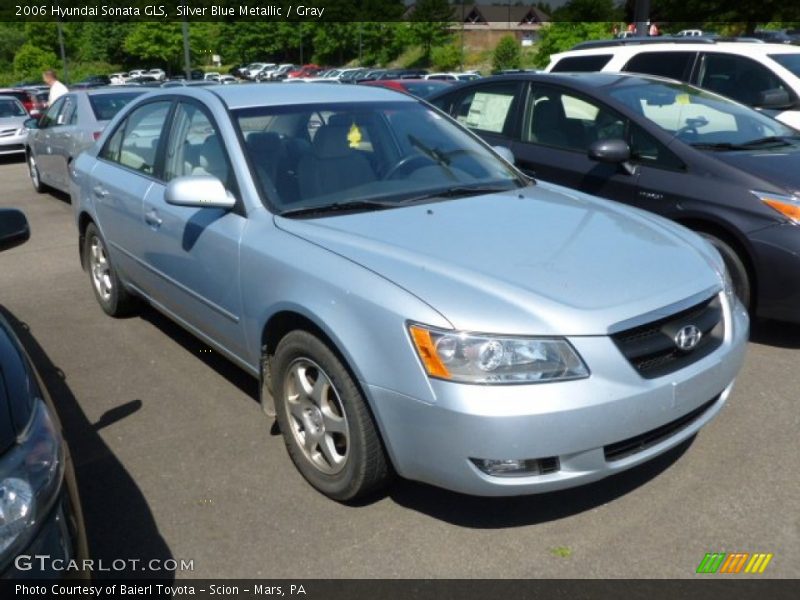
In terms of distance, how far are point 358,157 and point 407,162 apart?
0.88 ft

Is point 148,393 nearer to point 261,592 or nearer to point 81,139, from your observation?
point 261,592

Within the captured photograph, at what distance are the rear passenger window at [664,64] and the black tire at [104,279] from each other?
579 centimetres

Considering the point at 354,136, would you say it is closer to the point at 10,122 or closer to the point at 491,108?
the point at 491,108

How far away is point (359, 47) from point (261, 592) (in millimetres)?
81389

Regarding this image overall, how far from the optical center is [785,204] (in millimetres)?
4344

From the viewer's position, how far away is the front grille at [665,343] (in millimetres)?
2626

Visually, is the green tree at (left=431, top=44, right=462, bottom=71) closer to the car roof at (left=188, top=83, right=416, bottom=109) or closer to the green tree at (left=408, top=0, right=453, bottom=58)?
the green tree at (left=408, top=0, right=453, bottom=58)


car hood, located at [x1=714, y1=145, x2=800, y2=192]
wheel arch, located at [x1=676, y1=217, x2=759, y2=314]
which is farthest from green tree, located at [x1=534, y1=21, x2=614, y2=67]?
wheel arch, located at [x1=676, y1=217, x2=759, y2=314]

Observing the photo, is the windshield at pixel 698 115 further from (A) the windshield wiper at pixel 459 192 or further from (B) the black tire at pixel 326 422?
(B) the black tire at pixel 326 422

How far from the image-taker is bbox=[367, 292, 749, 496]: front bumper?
8.08ft

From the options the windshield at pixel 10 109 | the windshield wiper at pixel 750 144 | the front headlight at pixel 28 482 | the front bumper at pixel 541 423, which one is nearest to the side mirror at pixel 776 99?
the windshield wiper at pixel 750 144

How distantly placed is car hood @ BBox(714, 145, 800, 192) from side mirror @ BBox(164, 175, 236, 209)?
10.3ft

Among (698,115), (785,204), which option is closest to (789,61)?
(698,115)

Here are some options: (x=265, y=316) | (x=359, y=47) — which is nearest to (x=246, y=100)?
(x=265, y=316)
